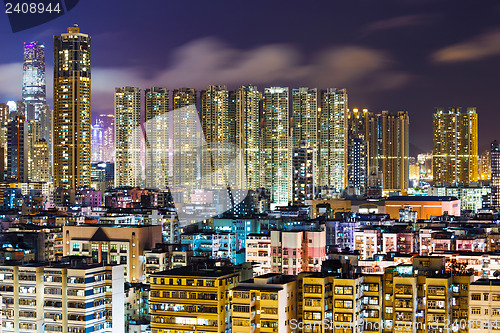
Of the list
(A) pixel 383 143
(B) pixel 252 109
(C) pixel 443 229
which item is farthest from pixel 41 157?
(C) pixel 443 229

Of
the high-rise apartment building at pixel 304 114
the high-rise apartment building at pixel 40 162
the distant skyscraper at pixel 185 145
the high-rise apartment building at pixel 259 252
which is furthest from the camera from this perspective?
the high-rise apartment building at pixel 304 114

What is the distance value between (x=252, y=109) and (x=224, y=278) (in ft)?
80.0

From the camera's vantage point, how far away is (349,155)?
35.9m

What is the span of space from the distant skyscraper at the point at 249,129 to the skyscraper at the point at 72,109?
597 cm

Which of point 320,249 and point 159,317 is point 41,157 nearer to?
point 320,249

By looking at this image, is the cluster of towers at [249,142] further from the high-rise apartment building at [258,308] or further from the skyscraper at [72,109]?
the high-rise apartment building at [258,308]

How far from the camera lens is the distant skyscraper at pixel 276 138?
105ft

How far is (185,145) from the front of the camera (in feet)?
90.5

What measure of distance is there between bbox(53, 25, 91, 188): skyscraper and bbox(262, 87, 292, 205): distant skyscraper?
7090 mm

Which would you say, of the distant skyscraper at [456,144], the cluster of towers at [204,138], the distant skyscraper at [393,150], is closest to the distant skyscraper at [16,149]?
the cluster of towers at [204,138]

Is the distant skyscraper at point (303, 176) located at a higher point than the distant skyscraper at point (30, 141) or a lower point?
lower

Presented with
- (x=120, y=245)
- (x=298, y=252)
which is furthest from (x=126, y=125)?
(x=298, y=252)

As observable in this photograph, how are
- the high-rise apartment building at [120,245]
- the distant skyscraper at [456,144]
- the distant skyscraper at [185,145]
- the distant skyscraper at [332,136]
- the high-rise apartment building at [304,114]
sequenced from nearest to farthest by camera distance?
the high-rise apartment building at [120,245] < the distant skyscraper at [185,145] < the high-rise apartment building at [304,114] < the distant skyscraper at [332,136] < the distant skyscraper at [456,144]

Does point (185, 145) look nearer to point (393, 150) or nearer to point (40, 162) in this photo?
point (40, 162)
